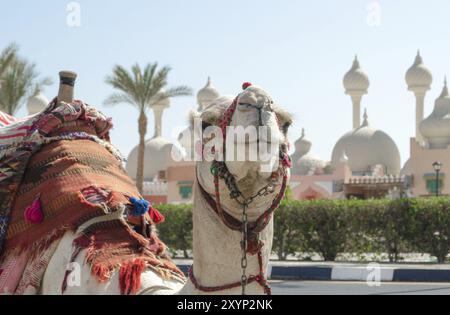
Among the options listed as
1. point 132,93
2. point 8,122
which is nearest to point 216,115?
point 8,122

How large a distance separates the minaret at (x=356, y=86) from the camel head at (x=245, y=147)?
2558 inches

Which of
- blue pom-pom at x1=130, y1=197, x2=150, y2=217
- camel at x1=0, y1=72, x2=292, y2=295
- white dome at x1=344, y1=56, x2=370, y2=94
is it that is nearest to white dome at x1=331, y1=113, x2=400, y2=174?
white dome at x1=344, y1=56, x2=370, y2=94

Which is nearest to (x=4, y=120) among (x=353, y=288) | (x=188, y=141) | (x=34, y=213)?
(x=34, y=213)

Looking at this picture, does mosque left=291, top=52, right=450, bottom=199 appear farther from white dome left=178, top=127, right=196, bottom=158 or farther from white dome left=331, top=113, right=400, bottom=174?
white dome left=178, top=127, right=196, bottom=158

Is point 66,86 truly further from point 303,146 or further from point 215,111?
point 303,146

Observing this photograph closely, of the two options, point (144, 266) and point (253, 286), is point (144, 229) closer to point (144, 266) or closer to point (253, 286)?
point (144, 266)

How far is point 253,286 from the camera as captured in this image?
3473 mm

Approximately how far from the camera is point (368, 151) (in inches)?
2457

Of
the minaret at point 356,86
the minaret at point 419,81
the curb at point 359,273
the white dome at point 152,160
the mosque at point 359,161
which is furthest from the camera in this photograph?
the minaret at point 356,86

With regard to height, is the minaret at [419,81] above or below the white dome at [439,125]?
above

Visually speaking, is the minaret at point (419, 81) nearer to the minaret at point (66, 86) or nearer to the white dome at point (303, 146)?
the white dome at point (303, 146)

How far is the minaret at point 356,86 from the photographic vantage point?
68188mm

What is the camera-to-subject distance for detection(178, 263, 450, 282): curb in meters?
16.8

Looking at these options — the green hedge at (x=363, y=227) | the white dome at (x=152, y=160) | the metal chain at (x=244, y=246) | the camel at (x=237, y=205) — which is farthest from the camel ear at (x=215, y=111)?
the white dome at (x=152, y=160)
